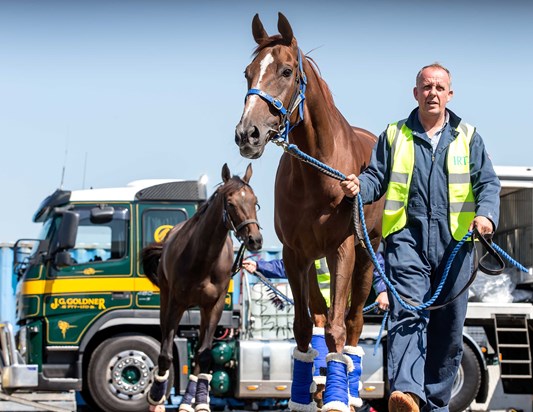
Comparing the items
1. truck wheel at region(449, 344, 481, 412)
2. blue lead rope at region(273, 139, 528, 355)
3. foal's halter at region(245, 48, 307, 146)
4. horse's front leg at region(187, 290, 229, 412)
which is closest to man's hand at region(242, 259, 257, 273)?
horse's front leg at region(187, 290, 229, 412)

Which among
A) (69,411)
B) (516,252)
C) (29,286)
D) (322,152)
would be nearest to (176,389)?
(69,411)

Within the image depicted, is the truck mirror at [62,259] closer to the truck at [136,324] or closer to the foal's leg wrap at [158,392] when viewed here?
the truck at [136,324]

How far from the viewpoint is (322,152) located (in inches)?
→ 281

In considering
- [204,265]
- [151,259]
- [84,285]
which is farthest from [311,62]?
[84,285]

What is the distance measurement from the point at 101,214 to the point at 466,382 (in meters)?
5.47

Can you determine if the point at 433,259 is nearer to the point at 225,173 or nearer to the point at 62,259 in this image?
the point at 225,173

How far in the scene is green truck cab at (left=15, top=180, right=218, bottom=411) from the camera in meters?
14.6

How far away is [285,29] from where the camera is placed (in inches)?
268

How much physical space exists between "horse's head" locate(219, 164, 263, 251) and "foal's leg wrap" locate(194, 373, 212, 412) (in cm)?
154

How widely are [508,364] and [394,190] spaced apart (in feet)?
27.8

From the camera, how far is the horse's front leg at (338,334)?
657 centimetres

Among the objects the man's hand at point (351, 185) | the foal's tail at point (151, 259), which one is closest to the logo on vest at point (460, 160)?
the man's hand at point (351, 185)

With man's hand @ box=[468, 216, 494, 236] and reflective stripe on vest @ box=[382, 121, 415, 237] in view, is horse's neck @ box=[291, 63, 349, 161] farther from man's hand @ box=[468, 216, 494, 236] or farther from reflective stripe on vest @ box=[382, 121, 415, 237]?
man's hand @ box=[468, 216, 494, 236]

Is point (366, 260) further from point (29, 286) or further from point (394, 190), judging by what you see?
point (29, 286)
